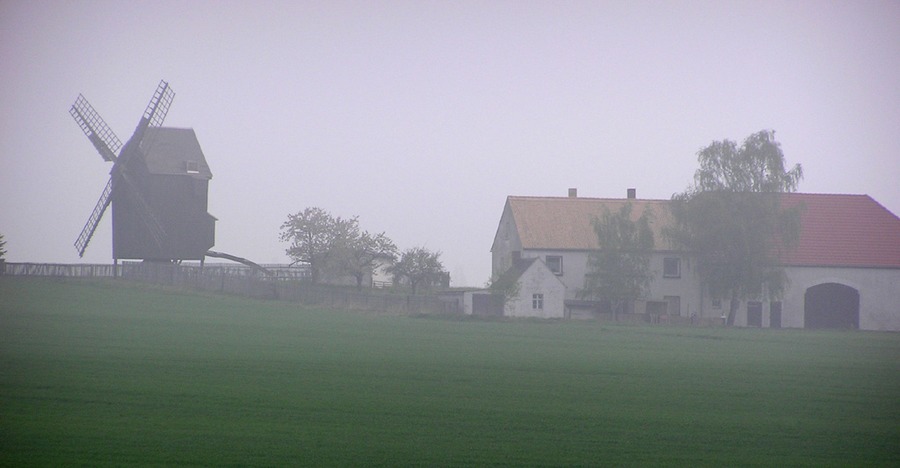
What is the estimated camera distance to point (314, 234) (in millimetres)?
90875

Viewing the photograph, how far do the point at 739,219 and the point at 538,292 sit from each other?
13829 millimetres

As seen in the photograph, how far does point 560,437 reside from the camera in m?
15.5

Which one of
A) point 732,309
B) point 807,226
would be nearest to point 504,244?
point 732,309

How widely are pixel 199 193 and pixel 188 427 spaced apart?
2371 inches

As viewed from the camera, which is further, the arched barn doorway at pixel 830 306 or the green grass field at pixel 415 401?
the arched barn doorway at pixel 830 306

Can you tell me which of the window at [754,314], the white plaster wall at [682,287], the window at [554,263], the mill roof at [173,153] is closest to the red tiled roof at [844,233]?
the window at [754,314]

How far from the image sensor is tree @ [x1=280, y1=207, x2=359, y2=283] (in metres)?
88.4

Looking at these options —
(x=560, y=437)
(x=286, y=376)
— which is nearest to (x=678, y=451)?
(x=560, y=437)

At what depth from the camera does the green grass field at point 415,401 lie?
555 inches

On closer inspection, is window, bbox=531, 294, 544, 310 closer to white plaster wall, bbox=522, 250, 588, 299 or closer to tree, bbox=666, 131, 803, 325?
white plaster wall, bbox=522, 250, 588, 299

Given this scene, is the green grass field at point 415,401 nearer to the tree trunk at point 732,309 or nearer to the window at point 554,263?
the tree trunk at point 732,309

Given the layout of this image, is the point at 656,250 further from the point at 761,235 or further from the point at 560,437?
the point at 560,437

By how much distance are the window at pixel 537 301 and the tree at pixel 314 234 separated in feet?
76.4

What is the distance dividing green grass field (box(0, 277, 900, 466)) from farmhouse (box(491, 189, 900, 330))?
107 feet
